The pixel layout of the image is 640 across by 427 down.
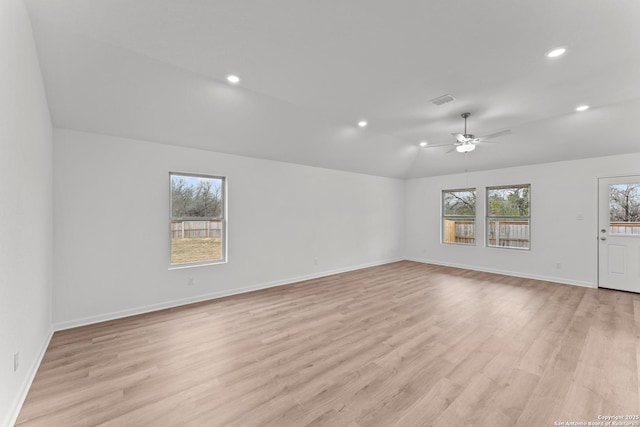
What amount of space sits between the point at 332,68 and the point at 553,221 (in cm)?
567

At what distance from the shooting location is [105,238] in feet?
11.5

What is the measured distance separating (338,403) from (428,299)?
2873mm

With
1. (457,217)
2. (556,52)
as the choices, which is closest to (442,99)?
(556,52)

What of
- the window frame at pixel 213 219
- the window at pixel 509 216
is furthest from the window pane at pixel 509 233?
the window frame at pixel 213 219

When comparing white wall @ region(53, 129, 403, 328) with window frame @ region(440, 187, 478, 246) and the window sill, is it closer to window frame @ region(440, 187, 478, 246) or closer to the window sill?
the window sill

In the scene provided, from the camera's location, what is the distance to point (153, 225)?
3.88 metres

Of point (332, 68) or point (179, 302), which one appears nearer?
point (332, 68)

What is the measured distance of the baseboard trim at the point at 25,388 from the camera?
68.5 inches

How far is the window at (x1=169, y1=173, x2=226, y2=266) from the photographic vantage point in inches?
164

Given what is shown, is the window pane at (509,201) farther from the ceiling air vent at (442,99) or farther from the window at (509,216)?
the ceiling air vent at (442,99)

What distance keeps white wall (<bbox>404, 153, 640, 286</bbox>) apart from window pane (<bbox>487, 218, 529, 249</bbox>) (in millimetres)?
170

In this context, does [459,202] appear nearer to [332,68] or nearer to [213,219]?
[332,68]

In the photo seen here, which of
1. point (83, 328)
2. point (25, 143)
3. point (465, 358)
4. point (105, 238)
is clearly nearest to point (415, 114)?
point (465, 358)

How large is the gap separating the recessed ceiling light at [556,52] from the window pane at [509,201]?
4151 mm
